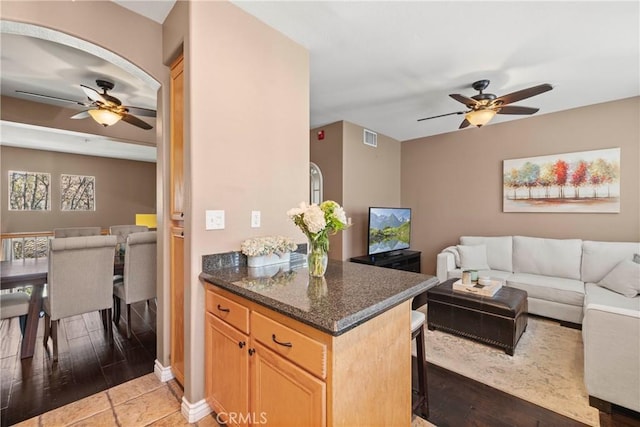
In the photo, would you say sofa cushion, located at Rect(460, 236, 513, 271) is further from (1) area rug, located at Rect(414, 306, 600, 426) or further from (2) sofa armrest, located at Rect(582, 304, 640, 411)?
(2) sofa armrest, located at Rect(582, 304, 640, 411)

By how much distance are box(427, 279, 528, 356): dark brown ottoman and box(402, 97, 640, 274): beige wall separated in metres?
1.85

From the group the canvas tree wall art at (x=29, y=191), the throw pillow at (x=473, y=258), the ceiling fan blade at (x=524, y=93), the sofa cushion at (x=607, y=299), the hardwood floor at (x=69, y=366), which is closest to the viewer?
the hardwood floor at (x=69, y=366)

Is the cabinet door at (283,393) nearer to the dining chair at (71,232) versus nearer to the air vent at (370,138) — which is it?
the air vent at (370,138)

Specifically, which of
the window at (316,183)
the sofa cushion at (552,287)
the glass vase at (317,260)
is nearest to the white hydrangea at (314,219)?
the glass vase at (317,260)

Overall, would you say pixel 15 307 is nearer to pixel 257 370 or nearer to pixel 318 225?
pixel 257 370

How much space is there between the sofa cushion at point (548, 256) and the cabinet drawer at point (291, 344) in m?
4.19

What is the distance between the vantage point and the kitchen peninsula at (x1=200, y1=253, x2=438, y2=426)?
1.06 m

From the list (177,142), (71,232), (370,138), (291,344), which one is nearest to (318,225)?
(291,344)

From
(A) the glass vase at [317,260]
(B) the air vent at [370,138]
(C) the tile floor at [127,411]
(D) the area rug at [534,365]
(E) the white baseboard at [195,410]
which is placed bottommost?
(D) the area rug at [534,365]

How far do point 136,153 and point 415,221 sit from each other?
6.19 m

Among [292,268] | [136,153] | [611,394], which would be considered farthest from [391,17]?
[136,153]

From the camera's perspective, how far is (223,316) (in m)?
1.59

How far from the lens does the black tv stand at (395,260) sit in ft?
13.8

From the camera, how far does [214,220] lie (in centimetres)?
178
